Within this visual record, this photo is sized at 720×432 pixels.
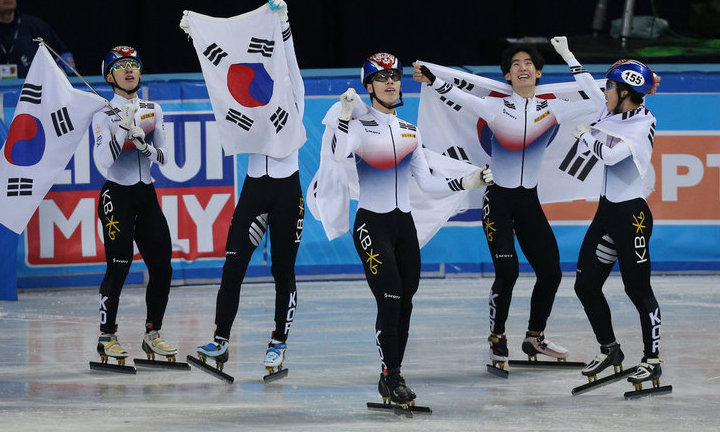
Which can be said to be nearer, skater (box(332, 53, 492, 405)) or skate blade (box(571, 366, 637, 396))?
skater (box(332, 53, 492, 405))

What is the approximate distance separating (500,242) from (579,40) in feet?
25.5

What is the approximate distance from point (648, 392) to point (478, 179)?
1782 mm

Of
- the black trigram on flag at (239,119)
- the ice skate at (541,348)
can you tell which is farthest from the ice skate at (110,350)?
the ice skate at (541,348)

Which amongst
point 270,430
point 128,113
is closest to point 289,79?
point 128,113

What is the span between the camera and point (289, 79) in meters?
9.18

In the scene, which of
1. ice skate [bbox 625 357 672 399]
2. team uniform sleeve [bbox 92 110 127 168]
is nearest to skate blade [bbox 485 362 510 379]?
ice skate [bbox 625 357 672 399]

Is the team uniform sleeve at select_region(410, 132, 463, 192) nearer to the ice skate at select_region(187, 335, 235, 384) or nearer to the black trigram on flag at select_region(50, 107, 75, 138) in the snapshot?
the ice skate at select_region(187, 335, 235, 384)

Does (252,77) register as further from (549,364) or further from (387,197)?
(549,364)

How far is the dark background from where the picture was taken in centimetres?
1650

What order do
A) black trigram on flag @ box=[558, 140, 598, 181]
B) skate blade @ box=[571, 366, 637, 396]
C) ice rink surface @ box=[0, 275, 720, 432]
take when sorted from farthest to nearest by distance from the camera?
black trigram on flag @ box=[558, 140, 598, 181] < skate blade @ box=[571, 366, 637, 396] < ice rink surface @ box=[0, 275, 720, 432]

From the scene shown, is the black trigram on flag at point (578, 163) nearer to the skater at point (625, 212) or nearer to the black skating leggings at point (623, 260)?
the skater at point (625, 212)

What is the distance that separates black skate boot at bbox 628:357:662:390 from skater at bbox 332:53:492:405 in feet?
4.92

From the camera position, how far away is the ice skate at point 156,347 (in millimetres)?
9328

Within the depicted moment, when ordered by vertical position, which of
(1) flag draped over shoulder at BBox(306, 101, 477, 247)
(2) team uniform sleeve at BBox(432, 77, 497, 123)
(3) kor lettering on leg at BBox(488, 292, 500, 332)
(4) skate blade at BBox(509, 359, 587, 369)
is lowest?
(4) skate blade at BBox(509, 359, 587, 369)
